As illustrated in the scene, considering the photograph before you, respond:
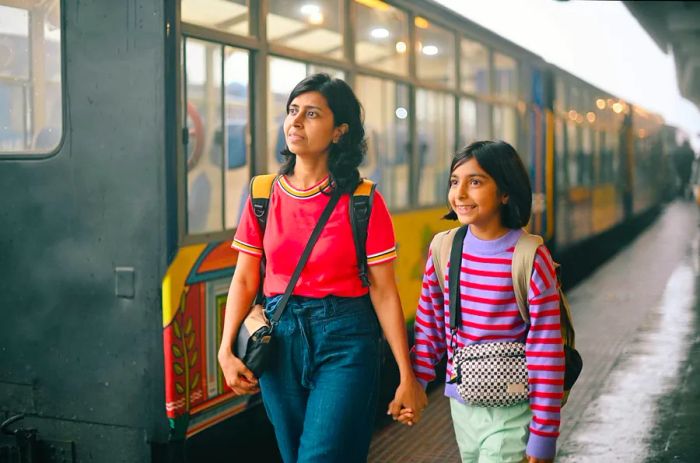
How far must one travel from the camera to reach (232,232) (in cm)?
441

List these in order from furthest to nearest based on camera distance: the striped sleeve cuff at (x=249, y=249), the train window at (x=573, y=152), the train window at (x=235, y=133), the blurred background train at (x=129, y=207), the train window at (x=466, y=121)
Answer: the train window at (x=573, y=152)
the train window at (x=466, y=121)
the train window at (x=235, y=133)
the blurred background train at (x=129, y=207)
the striped sleeve cuff at (x=249, y=249)

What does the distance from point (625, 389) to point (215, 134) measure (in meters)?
3.55

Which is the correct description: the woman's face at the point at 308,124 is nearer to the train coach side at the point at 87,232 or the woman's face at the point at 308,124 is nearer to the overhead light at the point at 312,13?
the train coach side at the point at 87,232

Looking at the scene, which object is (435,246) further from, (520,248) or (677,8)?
(677,8)

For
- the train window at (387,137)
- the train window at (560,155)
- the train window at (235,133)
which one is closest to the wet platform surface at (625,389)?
the train window at (560,155)

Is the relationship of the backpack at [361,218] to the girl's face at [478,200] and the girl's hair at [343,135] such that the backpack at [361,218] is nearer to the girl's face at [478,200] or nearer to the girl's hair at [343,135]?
the girl's hair at [343,135]

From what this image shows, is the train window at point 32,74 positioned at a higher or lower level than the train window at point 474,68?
lower

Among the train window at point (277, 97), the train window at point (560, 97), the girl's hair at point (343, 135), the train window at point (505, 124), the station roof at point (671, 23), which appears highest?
the station roof at point (671, 23)

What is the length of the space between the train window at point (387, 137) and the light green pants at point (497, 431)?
10.8ft

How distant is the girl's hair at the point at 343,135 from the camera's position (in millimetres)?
2719

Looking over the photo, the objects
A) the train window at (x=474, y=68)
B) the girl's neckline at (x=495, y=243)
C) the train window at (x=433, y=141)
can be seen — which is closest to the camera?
the girl's neckline at (x=495, y=243)

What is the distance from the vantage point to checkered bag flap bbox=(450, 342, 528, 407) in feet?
8.35

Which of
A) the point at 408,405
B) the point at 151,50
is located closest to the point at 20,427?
the point at 151,50

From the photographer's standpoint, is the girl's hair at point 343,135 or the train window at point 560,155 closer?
the girl's hair at point 343,135
